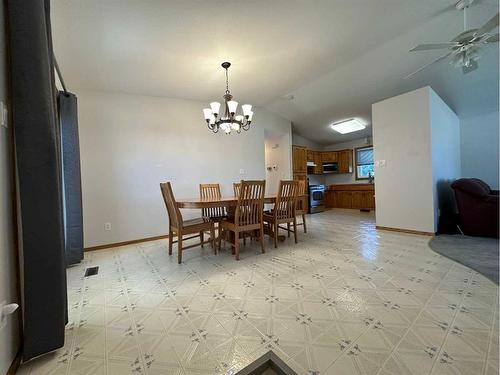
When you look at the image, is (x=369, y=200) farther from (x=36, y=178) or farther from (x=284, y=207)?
(x=36, y=178)

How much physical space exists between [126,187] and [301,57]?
3375 millimetres

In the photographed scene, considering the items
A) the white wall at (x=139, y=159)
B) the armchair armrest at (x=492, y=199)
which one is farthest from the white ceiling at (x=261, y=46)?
the armchair armrest at (x=492, y=199)

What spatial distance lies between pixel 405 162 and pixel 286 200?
7.34 feet

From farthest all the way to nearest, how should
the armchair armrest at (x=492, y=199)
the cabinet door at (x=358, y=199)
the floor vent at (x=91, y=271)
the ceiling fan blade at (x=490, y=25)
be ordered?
the cabinet door at (x=358, y=199)
the armchair armrest at (x=492, y=199)
the floor vent at (x=91, y=271)
the ceiling fan blade at (x=490, y=25)

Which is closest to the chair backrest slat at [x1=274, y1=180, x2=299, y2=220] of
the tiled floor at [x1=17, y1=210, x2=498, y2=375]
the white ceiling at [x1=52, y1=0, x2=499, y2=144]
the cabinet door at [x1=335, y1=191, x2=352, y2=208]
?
the tiled floor at [x1=17, y1=210, x2=498, y2=375]

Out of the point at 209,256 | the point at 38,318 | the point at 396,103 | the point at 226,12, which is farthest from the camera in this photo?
the point at 396,103

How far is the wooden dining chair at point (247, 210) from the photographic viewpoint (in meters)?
2.58

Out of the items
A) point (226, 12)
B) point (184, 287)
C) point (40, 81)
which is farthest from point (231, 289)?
point (226, 12)

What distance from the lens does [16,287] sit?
1161 mm

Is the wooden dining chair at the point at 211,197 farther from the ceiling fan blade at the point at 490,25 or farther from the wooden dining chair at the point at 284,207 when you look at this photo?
the ceiling fan blade at the point at 490,25

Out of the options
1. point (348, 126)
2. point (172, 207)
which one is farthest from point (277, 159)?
point (172, 207)

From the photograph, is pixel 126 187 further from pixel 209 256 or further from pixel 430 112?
pixel 430 112

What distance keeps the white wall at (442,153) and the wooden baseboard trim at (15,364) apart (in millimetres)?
4722

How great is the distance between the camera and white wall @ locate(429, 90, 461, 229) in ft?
11.4
